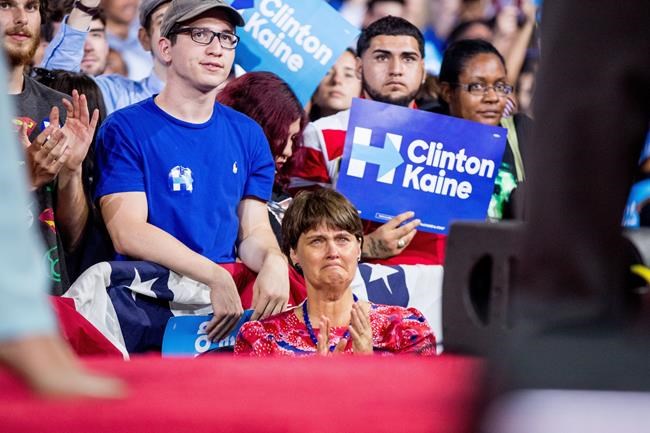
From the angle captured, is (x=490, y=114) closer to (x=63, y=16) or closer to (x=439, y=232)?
(x=439, y=232)

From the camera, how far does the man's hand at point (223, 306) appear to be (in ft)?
9.56

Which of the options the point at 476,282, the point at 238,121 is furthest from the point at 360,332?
the point at 476,282

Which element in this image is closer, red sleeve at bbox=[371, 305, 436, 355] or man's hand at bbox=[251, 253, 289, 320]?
red sleeve at bbox=[371, 305, 436, 355]

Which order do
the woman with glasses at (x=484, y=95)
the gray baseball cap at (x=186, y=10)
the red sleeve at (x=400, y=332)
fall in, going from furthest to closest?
the woman with glasses at (x=484, y=95)
the gray baseball cap at (x=186, y=10)
the red sleeve at (x=400, y=332)

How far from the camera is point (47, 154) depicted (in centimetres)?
282

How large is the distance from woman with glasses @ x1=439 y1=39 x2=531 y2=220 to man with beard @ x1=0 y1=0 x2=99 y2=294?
155cm

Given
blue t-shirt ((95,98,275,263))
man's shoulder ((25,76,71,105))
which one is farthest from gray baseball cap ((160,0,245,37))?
man's shoulder ((25,76,71,105))

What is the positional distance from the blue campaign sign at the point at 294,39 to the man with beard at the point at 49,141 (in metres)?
0.79

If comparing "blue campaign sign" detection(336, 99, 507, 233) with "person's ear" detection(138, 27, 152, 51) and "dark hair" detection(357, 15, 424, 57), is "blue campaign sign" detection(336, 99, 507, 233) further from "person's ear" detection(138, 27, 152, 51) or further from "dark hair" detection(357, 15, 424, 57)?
"person's ear" detection(138, 27, 152, 51)

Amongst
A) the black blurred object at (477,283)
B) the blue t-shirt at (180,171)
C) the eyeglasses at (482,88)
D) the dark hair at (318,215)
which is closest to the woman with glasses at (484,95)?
the eyeglasses at (482,88)

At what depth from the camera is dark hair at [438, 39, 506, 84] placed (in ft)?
13.1

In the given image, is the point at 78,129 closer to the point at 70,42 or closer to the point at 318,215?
the point at 70,42

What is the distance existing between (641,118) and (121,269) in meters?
2.06

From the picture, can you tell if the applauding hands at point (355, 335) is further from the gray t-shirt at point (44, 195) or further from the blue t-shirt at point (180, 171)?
the gray t-shirt at point (44, 195)
